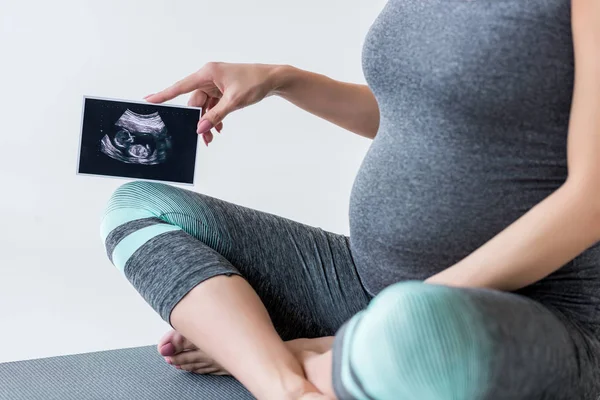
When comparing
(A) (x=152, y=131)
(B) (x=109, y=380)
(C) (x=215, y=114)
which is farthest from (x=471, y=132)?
(B) (x=109, y=380)

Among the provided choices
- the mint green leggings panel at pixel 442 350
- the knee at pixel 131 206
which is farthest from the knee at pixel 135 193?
the mint green leggings panel at pixel 442 350

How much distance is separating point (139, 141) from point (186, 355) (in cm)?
35

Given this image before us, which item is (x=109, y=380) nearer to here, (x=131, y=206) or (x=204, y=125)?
(x=131, y=206)

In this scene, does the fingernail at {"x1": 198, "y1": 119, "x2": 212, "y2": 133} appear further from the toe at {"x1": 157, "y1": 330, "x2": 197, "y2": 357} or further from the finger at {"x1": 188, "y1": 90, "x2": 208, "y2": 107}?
the toe at {"x1": 157, "y1": 330, "x2": 197, "y2": 357}

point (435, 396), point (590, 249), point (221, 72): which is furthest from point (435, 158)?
point (221, 72)

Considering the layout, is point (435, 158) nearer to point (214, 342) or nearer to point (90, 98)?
point (214, 342)

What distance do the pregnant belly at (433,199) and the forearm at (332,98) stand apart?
334 millimetres

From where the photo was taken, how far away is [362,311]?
76 cm

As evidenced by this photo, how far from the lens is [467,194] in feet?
3.08

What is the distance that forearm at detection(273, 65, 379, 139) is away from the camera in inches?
53.0

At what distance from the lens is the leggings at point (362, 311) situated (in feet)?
2.31

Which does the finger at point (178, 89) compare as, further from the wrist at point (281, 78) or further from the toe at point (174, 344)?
the toe at point (174, 344)

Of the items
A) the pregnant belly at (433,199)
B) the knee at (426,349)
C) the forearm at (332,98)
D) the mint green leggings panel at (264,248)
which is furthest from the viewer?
the forearm at (332,98)

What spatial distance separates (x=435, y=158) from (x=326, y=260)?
28 centimetres
